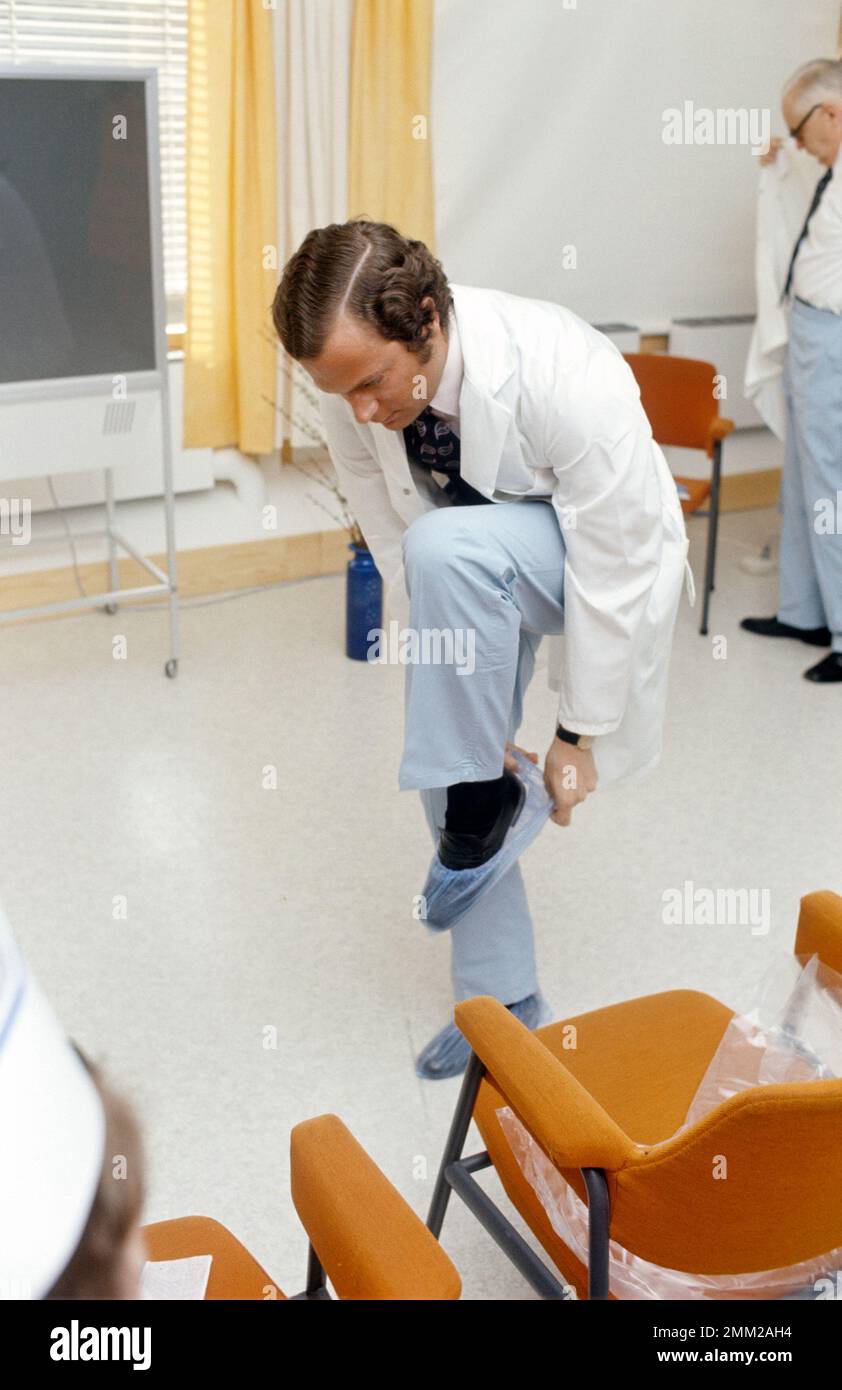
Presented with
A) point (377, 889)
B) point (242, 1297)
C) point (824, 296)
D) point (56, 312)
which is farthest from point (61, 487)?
point (242, 1297)

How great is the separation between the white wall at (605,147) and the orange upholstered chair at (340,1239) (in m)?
3.73

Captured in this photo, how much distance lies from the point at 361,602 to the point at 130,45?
1.70 m

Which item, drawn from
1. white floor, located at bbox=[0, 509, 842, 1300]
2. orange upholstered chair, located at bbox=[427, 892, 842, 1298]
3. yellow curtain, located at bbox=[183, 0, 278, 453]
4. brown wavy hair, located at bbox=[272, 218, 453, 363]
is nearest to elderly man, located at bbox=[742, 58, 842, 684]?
white floor, located at bbox=[0, 509, 842, 1300]

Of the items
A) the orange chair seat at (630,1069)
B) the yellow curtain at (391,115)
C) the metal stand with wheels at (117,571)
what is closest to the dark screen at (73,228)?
the metal stand with wheels at (117,571)

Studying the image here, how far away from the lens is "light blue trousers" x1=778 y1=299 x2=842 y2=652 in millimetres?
3969

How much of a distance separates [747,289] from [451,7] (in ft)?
5.38

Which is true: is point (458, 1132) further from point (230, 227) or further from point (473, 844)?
point (230, 227)

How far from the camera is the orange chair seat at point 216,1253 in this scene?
1387 mm

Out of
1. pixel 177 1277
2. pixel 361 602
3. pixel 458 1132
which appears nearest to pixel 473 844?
pixel 458 1132

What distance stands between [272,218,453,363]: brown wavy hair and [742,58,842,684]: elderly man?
2301 millimetres

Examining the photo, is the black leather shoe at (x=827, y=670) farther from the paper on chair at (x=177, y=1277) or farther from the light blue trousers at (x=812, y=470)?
the paper on chair at (x=177, y=1277)

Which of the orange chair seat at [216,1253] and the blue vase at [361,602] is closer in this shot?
the orange chair seat at [216,1253]
